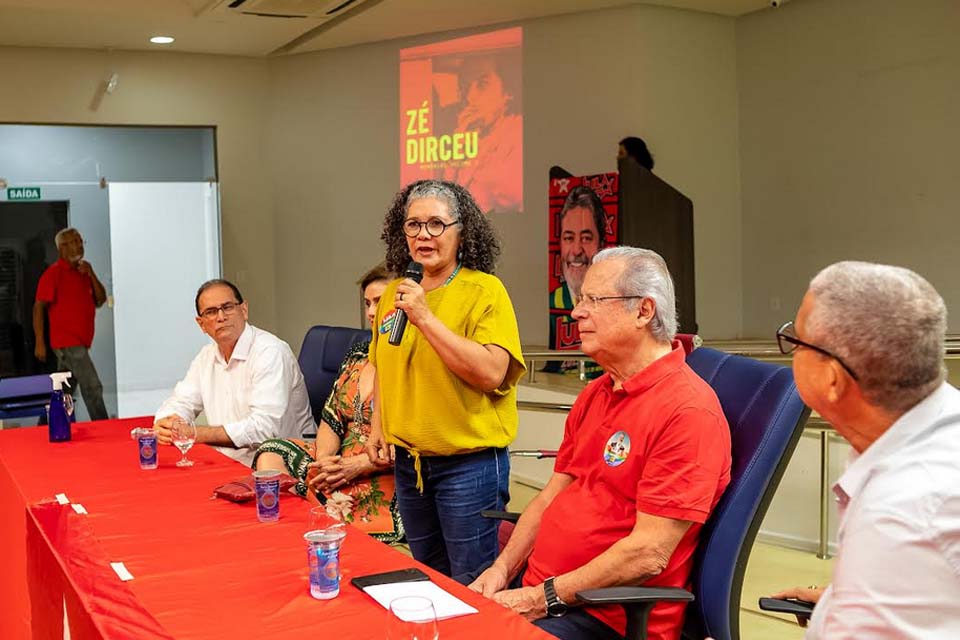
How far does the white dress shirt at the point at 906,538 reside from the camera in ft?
3.79

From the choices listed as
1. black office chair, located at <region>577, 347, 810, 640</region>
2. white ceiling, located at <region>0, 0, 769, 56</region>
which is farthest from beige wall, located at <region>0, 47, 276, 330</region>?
black office chair, located at <region>577, 347, 810, 640</region>

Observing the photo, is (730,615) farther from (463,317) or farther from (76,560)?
(76,560)

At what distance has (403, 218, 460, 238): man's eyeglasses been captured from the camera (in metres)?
2.52

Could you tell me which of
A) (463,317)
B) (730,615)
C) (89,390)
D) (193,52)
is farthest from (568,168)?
(730,615)

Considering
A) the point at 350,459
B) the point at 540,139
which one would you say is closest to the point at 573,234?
the point at 540,139

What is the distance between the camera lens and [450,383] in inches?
97.3

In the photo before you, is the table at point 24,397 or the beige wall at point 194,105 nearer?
the table at point 24,397

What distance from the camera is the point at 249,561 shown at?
76.7 inches

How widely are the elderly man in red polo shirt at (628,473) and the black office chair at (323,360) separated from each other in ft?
5.88

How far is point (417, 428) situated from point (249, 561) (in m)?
0.64

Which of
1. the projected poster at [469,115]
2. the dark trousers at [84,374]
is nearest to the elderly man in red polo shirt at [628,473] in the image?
the projected poster at [469,115]

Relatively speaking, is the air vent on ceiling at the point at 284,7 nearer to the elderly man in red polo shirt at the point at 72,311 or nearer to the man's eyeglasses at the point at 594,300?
the elderly man in red polo shirt at the point at 72,311

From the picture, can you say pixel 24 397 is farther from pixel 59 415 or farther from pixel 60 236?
pixel 60 236

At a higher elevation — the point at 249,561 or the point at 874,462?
the point at 874,462
